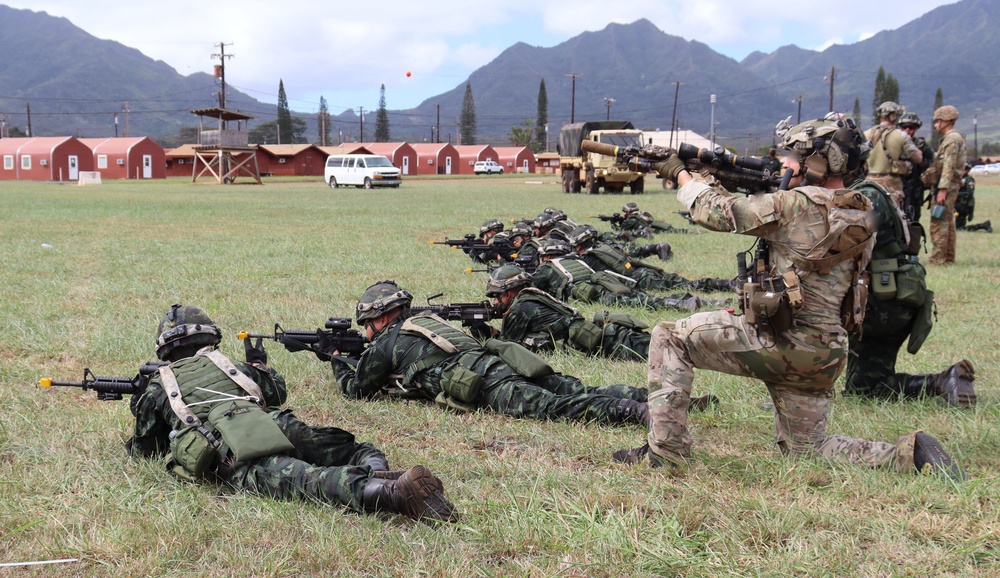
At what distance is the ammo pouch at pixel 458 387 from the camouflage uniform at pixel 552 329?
5.25 ft

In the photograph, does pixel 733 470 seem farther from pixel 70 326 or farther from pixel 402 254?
pixel 402 254

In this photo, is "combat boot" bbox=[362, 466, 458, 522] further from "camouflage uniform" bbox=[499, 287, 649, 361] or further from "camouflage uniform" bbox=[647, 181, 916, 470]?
"camouflage uniform" bbox=[499, 287, 649, 361]

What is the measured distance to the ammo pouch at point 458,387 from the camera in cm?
518

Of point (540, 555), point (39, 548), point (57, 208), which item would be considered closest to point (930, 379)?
point (540, 555)

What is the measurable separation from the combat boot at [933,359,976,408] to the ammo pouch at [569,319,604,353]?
8.32 ft

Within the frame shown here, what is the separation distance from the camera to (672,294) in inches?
384

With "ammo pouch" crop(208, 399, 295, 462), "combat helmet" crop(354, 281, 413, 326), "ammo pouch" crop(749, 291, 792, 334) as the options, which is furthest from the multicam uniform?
"ammo pouch" crop(208, 399, 295, 462)

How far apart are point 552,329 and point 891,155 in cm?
609

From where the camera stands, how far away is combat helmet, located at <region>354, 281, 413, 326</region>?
5.63m

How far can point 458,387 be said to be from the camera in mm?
5203

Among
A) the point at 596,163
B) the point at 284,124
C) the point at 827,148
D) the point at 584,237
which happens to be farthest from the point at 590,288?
the point at 284,124

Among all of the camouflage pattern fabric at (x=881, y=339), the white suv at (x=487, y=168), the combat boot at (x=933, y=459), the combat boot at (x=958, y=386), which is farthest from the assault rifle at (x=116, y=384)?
the white suv at (x=487, y=168)

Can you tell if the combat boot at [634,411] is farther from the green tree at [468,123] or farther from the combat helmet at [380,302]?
the green tree at [468,123]

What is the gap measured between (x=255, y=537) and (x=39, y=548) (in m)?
0.88
